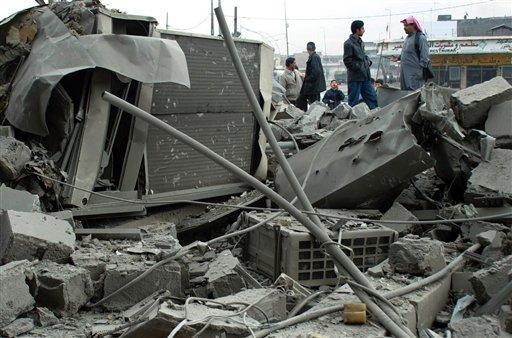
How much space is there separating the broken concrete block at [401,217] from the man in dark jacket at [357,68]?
476cm

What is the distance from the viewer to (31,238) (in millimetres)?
3959

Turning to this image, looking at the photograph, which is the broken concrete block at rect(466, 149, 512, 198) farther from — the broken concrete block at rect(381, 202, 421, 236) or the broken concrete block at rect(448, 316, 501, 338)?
the broken concrete block at rect(448, 316, 501, 338)

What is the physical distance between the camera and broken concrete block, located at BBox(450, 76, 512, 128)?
611cm

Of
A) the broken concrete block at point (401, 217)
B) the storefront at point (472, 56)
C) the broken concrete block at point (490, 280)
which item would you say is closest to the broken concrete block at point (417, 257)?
the broken concrete block at point (490, 280)

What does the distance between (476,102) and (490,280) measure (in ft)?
8.85

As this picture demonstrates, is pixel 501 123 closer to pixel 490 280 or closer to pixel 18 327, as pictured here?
pixel 490 280

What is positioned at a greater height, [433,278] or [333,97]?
[333,97]

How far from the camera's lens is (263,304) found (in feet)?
11.6

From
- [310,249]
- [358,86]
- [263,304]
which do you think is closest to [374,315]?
[263,304]

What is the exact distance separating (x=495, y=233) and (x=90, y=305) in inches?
109

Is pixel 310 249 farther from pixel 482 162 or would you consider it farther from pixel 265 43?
pixel 265 43

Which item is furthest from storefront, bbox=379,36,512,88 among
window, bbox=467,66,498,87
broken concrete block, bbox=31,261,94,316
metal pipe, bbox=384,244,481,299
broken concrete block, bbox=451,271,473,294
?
broken concrete block, bbox=31,261,94,316

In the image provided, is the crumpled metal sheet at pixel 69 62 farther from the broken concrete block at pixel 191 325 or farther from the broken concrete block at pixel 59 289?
the broken concrete block at pixel 191 325

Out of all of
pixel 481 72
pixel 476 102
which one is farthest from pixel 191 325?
pixel 481 72
